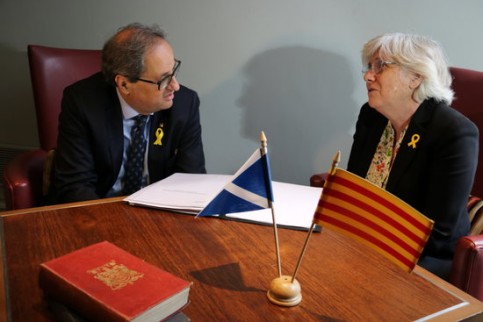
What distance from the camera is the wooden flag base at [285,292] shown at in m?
1.04

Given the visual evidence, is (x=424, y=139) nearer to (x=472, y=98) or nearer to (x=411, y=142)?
(x=411, y=142)

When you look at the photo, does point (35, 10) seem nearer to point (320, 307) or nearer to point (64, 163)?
point (64, 163)

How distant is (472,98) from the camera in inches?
83.8

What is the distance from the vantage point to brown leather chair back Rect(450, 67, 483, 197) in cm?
208

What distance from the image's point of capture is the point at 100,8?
258 cm

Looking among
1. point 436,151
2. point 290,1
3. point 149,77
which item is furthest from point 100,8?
point 436,151

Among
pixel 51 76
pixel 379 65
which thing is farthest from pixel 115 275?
pixel 51 76

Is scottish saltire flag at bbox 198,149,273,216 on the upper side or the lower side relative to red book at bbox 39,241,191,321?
upper

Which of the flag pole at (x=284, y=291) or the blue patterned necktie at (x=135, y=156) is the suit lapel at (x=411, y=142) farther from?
the blue patterned necktie at (x=135, y=156)

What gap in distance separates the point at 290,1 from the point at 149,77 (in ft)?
3.40

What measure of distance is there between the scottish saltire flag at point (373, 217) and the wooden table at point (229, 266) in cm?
15

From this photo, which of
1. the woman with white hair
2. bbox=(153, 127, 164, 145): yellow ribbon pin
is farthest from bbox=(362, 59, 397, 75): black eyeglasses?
bbox=(153, 127, 164, 145): yellow ribbon pin

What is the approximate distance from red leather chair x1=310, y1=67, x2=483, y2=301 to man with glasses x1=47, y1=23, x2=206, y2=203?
2.55 feet

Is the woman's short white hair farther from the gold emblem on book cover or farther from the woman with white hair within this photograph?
the gold emblem on book cover
